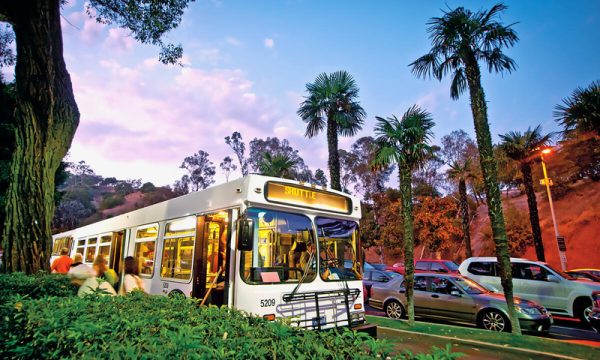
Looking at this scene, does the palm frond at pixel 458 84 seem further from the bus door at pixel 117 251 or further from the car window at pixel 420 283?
the bus door at pixel 117 251

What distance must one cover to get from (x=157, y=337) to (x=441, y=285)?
34.4 ft

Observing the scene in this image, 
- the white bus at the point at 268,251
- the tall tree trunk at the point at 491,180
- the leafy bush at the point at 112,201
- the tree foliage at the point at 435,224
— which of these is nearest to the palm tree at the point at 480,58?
the tall tree trunk at the point at 491,180

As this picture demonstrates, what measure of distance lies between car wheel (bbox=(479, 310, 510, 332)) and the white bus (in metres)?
5.45

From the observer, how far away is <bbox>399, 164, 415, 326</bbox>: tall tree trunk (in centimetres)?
939

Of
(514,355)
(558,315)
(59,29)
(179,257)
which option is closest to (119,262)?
(179,257)

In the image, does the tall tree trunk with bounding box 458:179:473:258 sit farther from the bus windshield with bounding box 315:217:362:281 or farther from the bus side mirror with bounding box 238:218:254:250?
the bus side mirror with bounding box 238:218:254:250

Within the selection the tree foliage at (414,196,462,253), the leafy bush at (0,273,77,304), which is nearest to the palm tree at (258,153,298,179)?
the tree foliage at (414,196,462,253)

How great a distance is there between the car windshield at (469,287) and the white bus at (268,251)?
5.46 m

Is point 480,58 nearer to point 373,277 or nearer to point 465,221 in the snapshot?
point 373,277

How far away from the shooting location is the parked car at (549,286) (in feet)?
35.9

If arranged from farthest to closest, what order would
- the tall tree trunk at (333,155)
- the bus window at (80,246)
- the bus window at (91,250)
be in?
1. the tall tree trunk at (333,155)
2. the bus window at (80,246)
3. the bus window at (91,250)

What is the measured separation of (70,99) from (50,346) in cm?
711

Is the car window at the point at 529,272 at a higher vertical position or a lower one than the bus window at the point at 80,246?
lower

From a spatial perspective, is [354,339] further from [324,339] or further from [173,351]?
[173,351]
